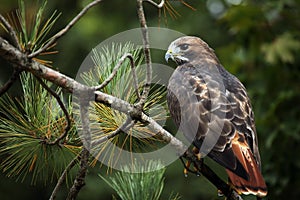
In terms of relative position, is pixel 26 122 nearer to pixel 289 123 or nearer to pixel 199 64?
pixel 199 64

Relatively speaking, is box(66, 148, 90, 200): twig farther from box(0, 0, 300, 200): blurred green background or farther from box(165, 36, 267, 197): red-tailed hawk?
box(0, 0, 300, 200): blurred green background

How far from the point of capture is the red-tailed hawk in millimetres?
3322

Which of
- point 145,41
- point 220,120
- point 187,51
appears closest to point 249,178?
point 220,120

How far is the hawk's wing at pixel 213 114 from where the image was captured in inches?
136

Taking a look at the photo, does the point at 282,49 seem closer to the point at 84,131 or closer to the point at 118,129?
the point at 118,129

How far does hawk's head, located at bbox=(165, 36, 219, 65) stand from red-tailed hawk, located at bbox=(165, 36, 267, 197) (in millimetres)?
356

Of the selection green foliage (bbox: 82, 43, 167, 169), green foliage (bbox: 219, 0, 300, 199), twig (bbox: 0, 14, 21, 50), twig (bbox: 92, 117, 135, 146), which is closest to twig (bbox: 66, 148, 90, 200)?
twig (bbox: 92, 117, 135, 146)

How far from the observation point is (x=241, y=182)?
10.7 ft

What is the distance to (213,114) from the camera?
3.59 meters

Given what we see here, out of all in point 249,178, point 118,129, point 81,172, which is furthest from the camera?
point 249,178

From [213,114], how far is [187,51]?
42.6 inches

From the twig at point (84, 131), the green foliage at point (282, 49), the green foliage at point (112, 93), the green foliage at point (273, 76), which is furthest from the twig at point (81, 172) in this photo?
the green foliage at point (282, 49)

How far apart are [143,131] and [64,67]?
18.1ft

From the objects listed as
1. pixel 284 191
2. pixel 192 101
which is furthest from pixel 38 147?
pixel 284 191
